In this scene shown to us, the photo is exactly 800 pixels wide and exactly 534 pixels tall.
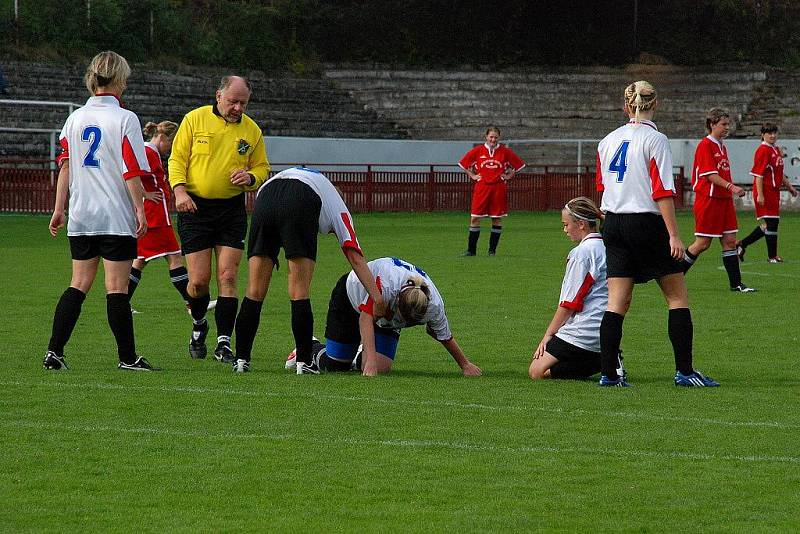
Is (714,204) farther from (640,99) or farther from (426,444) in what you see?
(426,444)

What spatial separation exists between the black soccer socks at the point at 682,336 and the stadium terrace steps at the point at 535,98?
1450 inches

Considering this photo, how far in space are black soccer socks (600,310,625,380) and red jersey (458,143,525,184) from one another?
1425cm

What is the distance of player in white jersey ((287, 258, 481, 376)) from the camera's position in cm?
834

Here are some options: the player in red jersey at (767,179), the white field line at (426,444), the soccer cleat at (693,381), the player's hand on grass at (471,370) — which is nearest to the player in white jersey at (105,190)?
the white field line at (426,444)


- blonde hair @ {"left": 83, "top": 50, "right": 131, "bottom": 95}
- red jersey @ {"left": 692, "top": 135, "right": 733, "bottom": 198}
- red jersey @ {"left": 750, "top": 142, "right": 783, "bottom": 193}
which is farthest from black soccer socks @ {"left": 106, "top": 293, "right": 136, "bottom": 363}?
red jersey @ {"left": 750, "top": 142, "right": 783, "bottom": 193}

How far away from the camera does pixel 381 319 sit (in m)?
8.62

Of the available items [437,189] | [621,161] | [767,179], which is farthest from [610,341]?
[437,189]

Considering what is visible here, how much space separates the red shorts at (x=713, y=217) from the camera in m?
15.1

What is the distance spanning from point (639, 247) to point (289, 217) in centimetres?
216

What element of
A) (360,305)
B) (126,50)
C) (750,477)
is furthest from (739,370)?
(126,50)

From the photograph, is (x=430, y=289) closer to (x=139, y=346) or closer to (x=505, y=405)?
(x=505, y=405)

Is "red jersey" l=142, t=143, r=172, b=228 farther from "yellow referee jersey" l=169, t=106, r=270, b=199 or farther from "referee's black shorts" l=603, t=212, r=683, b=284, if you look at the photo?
"referee's black shorts" l=603, t=212, r=683, b=284

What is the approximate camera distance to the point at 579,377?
8.91 meters

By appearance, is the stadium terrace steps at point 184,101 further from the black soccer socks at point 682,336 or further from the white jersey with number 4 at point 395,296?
the black soccer socks at point 682,336
